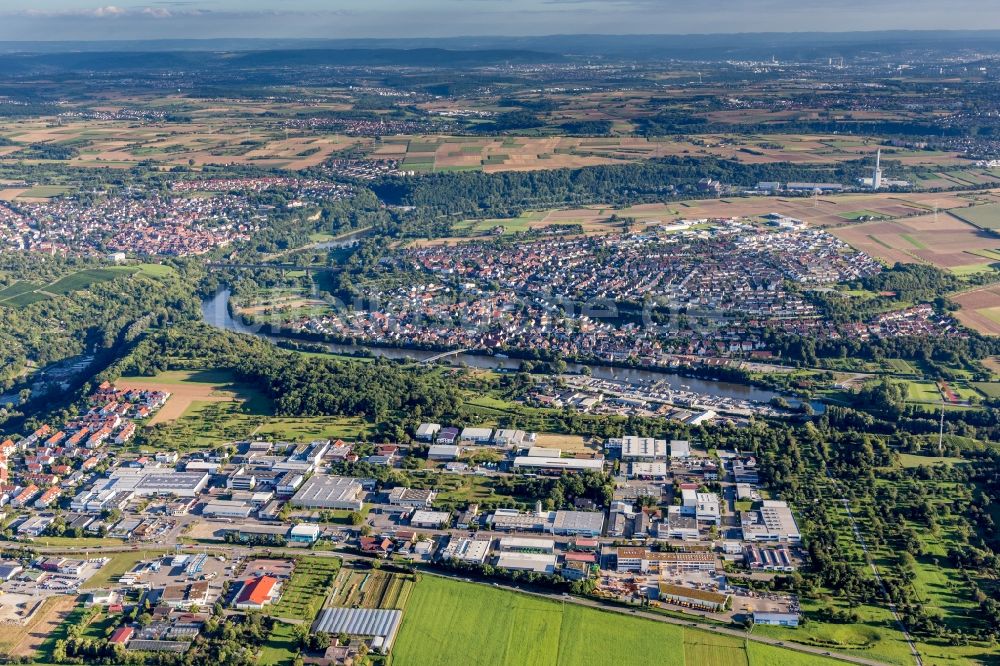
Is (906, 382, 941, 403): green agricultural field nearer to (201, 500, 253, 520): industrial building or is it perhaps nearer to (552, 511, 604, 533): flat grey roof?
(552, 511, 604, 533): flat grey roof

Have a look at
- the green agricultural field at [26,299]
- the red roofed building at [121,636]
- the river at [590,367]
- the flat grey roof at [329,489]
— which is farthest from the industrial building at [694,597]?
the green agricultural field at [26,299]

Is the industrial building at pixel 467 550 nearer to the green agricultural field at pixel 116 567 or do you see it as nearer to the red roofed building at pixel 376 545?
the red roofed building at pixel 376 545

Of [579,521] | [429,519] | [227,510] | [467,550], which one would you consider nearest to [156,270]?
[227,510]

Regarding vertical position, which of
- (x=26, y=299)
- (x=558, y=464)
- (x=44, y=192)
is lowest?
(x=558, y=464)

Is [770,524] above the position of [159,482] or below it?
above

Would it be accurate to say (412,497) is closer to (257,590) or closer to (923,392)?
(257,590)

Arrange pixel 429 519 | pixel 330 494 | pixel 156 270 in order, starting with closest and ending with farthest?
1. pixel 429 519
2. pixel 330 494
3. pixel 156 270
